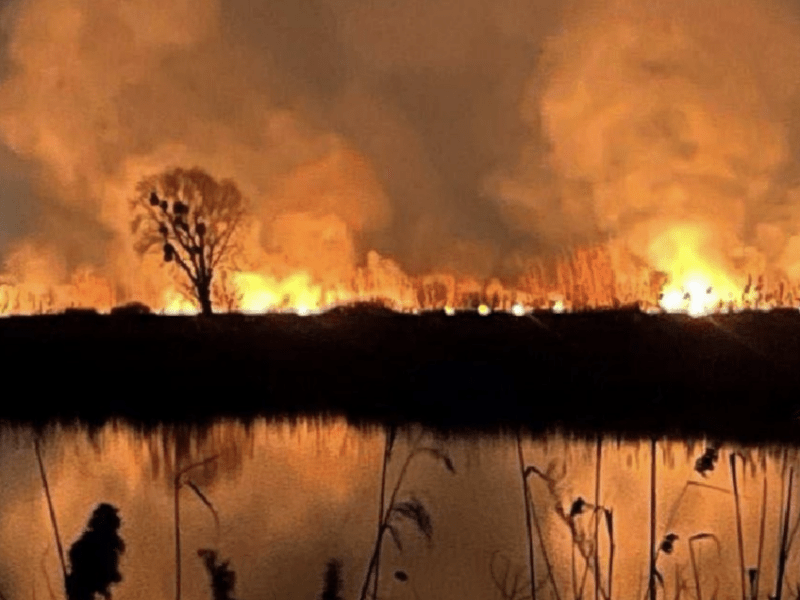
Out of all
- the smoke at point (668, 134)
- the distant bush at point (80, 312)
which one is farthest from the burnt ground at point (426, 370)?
the smoke at point (668, 134)

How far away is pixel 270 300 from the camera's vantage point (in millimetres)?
1619

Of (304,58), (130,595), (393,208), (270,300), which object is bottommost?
(130,595)

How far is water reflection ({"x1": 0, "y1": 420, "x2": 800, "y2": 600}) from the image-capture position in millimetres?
1562

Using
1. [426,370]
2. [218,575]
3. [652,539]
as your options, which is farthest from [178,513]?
[652,539]

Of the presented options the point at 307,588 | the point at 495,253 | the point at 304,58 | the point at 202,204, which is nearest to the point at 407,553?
the point at 307,588

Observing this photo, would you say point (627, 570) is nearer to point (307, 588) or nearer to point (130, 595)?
point (307, 588)

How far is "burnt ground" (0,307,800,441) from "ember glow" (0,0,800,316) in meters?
0.03

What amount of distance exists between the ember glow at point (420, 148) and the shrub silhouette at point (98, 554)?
294mm

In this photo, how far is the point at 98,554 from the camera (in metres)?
1.59

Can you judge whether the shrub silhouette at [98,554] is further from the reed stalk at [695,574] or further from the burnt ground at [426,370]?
the reed stalk at [695,574]

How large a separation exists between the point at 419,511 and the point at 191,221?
504 mm

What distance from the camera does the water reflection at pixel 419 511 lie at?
61.5 inches

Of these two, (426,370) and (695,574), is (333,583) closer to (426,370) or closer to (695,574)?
(426,370)

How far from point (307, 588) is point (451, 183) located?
58 cm
